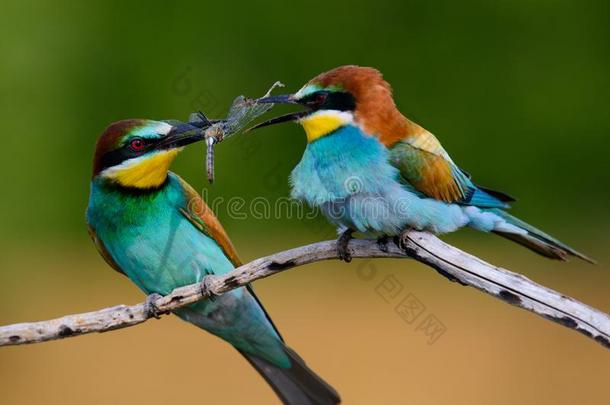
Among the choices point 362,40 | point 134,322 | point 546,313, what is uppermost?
point 362,40

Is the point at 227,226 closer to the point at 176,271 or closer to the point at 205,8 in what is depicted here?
the point at 205,8

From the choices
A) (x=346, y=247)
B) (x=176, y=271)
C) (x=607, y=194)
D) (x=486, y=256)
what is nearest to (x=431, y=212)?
(x=346, y=247)

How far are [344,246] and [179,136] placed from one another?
571mm

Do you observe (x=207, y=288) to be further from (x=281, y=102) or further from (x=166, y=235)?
(x=281, y=102)

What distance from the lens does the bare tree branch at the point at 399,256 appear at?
2.04 m

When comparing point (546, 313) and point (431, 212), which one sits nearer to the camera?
point (546, 313)

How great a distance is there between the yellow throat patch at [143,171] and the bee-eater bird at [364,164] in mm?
337

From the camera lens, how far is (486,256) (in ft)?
19.1

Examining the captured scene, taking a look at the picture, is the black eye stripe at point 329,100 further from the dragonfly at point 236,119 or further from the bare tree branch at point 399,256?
the bare tree branch at point 399,256

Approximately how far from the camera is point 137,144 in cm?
264

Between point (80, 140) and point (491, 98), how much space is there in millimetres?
2651

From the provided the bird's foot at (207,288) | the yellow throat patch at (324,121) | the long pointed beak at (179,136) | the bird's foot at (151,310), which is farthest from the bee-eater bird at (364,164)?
the bird's foot at (151,310)

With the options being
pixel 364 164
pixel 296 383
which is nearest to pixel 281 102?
pixel 364 164

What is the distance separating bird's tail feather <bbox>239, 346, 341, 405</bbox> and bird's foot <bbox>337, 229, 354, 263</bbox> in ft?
2.12
